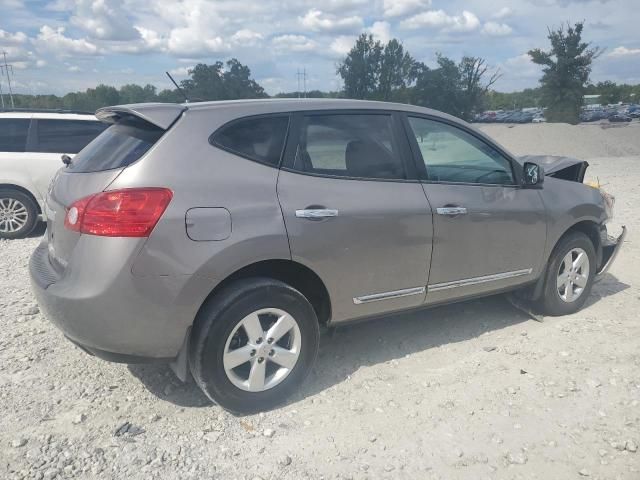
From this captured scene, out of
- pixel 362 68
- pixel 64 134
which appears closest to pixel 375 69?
pixel 362 68

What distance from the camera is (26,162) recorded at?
25.8 feet

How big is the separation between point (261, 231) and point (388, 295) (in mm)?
1124

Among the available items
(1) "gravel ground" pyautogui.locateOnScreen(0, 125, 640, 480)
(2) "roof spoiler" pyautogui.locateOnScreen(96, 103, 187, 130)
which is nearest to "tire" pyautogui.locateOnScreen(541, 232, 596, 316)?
(1) "gravel ground" pyautogui.locateOnScreen(0, 125, 640, 480)

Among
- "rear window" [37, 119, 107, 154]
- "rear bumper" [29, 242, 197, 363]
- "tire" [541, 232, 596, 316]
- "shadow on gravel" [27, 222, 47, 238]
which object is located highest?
"rear window" [37, 119, 107, 154]

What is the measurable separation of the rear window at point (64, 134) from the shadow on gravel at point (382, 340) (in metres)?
5.45

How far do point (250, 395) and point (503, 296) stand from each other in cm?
301

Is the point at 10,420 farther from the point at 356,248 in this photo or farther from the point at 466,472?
the point at 466,472

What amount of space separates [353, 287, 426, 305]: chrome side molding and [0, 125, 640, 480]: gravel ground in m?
0.55

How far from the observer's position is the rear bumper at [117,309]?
2.82 metres

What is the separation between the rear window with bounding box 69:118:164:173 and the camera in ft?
9.97

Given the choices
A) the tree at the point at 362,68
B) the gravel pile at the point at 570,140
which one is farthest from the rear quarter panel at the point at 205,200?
the tree at the point at 362,68

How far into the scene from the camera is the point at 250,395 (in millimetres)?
3254

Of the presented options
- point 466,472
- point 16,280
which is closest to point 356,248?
point 466,472

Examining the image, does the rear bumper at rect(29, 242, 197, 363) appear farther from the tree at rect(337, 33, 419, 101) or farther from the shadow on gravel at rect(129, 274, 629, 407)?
the tree at rect(337, 33, 419, 101)
